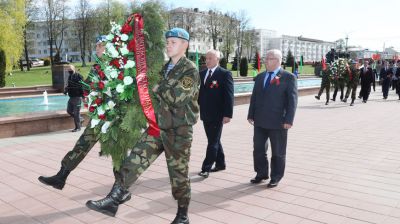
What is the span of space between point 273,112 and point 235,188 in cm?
117

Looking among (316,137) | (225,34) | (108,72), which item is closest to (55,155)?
(108,72)

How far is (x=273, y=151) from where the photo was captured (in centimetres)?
544

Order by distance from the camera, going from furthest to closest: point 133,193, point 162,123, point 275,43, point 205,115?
point 275,43 → point 205,115 → point 133,193 → point 162,123

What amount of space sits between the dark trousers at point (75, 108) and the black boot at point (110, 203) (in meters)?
6.75

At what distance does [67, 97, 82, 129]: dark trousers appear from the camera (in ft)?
33.2

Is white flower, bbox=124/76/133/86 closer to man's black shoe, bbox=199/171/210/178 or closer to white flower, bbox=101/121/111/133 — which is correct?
white flower, bbox=101/121/111/133

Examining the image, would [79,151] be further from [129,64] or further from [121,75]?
[129,64]

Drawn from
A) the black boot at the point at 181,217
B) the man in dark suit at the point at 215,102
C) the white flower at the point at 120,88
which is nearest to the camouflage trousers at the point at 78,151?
the white flower at the point at 120,88

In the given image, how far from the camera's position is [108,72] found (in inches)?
178

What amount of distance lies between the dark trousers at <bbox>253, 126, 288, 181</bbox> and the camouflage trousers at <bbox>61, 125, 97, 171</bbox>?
227 centimetres

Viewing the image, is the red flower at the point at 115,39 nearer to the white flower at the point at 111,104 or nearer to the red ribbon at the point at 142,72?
the red ribbon at the point at 142,72

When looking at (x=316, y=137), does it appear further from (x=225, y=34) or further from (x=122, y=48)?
(x=225, y=34)

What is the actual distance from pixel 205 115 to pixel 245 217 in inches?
77.1

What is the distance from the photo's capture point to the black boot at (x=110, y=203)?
3686 mm
